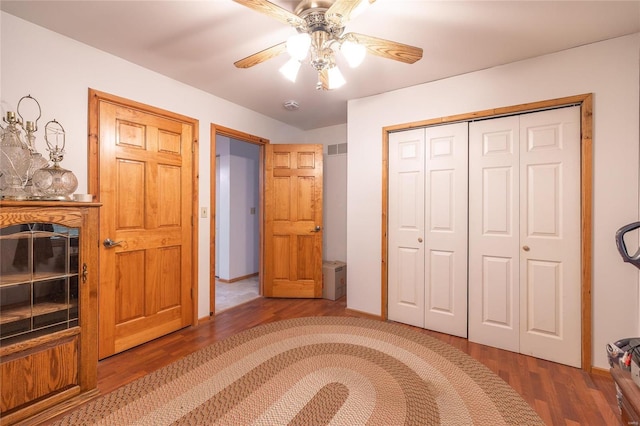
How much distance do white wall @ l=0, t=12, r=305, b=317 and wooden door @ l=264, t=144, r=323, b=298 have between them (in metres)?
1.04

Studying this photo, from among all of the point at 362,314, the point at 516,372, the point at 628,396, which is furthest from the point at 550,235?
the point at 362,314

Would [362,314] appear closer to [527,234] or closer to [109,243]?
[527,234]

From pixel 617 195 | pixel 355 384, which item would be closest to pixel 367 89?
pixel 617 195

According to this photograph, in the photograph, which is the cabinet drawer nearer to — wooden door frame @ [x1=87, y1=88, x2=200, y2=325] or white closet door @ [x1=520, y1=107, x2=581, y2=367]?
wooden door frame @ [x1=87, y1=88, x2=200, y2=325]

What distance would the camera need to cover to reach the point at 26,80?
75.7 inches

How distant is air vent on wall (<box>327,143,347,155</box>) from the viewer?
4.22m

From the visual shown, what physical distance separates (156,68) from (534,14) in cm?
296

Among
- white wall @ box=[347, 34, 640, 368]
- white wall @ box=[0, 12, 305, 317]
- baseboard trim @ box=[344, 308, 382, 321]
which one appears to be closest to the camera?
white wall @ box=[0, 12, 305, 317]

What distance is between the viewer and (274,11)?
1.45m

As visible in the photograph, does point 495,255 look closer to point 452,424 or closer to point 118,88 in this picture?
point 452,424

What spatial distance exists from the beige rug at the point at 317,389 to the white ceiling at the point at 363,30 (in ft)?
8.04

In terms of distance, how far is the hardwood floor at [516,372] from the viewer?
1735 millimetres

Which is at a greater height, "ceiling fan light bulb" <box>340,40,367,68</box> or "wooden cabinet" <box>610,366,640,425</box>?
"ceiling fan light bulb" <box>340,40,367,68</box>

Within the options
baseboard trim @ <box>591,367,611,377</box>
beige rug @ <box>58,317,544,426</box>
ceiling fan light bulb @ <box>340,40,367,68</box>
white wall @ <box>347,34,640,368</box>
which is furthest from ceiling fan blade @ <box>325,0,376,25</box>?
baseboard trim @ <box>591,367,611,377</box>
